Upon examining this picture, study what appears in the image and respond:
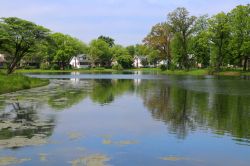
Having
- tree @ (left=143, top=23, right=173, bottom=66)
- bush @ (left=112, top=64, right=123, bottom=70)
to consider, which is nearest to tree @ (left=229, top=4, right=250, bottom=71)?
tree @ (left=143, top=23, right=173, bottom=66)

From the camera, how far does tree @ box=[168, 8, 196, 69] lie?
123938mm

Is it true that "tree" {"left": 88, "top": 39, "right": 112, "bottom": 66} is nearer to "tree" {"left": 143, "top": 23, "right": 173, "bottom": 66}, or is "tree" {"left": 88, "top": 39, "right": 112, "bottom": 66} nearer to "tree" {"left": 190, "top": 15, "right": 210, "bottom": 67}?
"tree" {"left": 143, "top": 23, "right": 173, "bottom": 66}

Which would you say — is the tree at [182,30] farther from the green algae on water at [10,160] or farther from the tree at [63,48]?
the green algae on water at [10,160]

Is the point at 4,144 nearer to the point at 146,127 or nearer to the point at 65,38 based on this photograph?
the point at 146,127

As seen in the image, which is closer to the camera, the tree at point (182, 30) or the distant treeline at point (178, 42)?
the distant treeline at point (178, 42)

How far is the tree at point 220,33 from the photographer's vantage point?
106m

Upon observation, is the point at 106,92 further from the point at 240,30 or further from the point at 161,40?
the point at 161,40

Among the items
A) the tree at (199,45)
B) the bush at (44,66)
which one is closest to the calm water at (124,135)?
the tree at (199,45)

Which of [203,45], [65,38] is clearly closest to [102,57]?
[65,38]

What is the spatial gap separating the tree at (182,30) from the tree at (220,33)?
612 inches

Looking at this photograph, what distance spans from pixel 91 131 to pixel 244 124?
8603mm

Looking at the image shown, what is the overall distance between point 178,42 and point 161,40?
1387 cm

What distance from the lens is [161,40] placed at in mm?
141875

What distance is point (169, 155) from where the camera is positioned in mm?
13719
